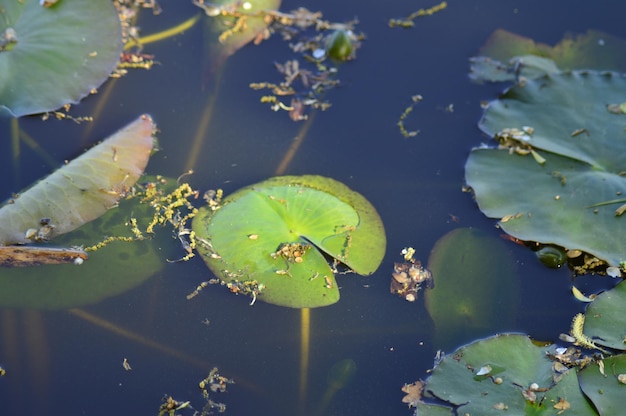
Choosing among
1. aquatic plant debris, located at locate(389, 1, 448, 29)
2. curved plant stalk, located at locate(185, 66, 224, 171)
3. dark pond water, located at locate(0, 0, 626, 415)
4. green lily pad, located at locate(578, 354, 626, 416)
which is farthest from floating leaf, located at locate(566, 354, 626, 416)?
aquatic plant debris, located at locate(389, 1, 448, 29)

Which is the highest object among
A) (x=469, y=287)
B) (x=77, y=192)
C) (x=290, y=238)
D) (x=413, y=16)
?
(x=413, y=16)

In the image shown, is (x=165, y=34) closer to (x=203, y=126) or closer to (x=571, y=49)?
(x=203, y=126)

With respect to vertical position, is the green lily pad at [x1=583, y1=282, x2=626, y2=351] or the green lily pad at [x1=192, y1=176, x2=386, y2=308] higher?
the green lily pad at [x1=192, y1=176, x2=386, y2=308]

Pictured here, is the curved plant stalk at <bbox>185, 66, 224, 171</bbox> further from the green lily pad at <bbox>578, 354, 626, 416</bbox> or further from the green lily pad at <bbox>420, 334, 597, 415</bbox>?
the green lily pad at <bbox>578, 354, 626, 416</bbox>

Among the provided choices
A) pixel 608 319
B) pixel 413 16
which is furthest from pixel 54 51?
pixel 608 319

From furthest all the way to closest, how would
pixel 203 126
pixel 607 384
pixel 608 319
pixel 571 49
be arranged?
pixel 571 49, pixel 203 126, pixel 608 319, pixel 607 384

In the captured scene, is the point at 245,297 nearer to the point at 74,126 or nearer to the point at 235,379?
the point at 235,379

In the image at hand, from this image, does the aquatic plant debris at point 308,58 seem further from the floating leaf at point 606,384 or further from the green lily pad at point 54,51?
the floating leaf at point 606,384
